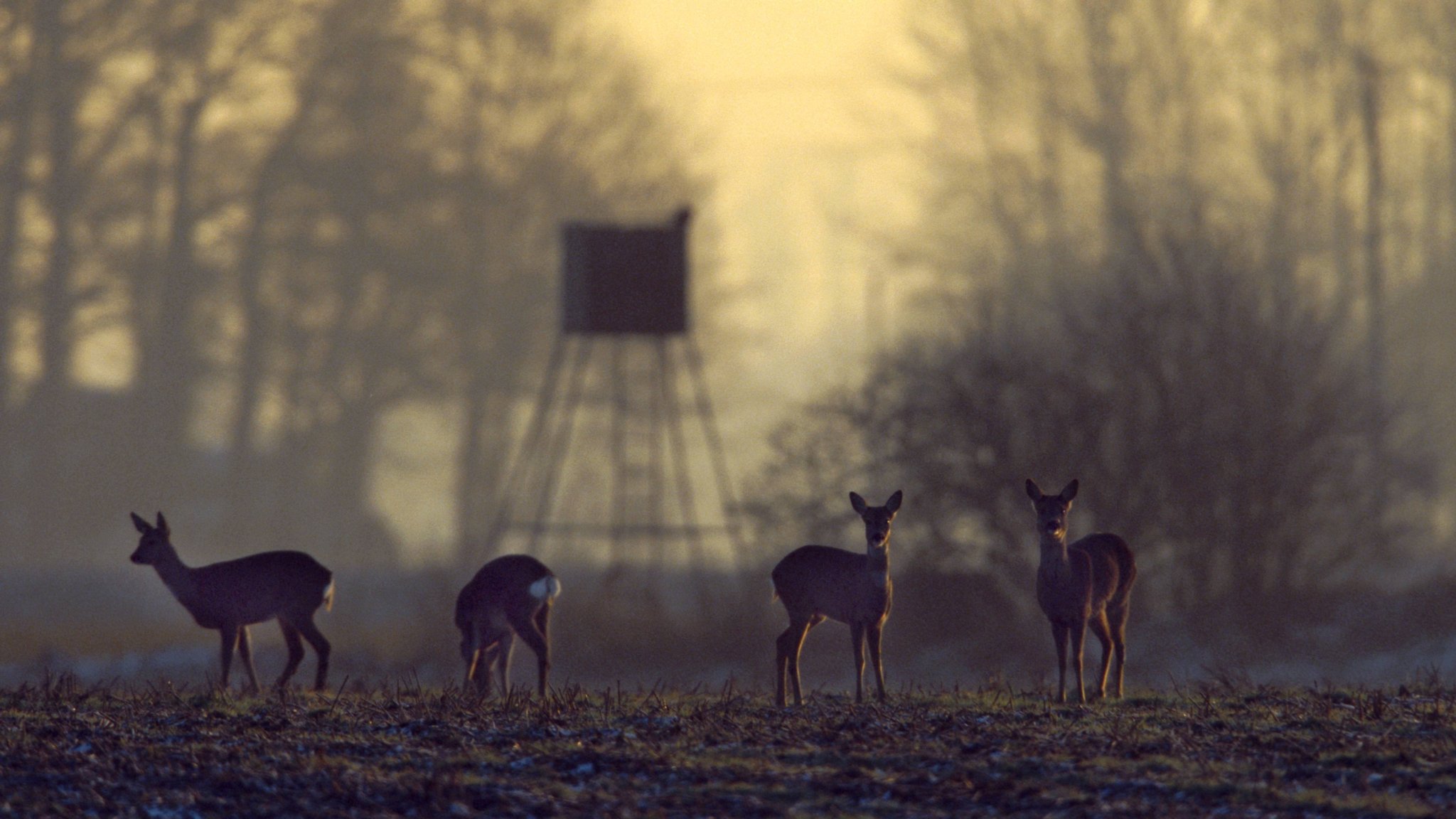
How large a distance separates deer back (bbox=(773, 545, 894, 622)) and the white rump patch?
1.58 m

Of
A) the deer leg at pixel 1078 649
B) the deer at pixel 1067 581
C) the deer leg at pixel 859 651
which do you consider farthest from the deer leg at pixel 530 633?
the deer leg at pixel 1078 649

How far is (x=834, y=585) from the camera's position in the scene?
13.7m

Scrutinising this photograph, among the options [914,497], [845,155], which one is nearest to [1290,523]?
[914,497]

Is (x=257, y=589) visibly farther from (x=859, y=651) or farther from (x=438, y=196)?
(x=438, y=196)

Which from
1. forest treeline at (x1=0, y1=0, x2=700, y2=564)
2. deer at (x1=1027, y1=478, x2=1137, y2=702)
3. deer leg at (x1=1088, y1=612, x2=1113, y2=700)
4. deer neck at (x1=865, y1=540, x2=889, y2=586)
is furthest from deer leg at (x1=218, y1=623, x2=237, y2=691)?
forest treeline at (x1=0, y1=0, x2=700, y2=564)

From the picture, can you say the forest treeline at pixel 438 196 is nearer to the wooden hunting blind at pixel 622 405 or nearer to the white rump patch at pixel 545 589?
the wooden hunting blind at pixel 622 405

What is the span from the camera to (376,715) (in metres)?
12.4

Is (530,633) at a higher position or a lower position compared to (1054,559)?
lower

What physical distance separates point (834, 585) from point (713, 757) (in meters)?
2.87

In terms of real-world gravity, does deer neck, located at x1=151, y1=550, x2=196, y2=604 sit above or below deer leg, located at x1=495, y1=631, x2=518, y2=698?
above

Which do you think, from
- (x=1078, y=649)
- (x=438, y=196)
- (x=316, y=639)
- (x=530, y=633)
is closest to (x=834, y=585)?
(x=1078, y=649)

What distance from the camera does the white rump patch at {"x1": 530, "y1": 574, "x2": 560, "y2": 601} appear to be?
14.5m

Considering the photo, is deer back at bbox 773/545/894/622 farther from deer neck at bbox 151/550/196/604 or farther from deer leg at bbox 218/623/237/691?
deer neck at bbox 151/550/196/604

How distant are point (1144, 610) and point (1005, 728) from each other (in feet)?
46.6
